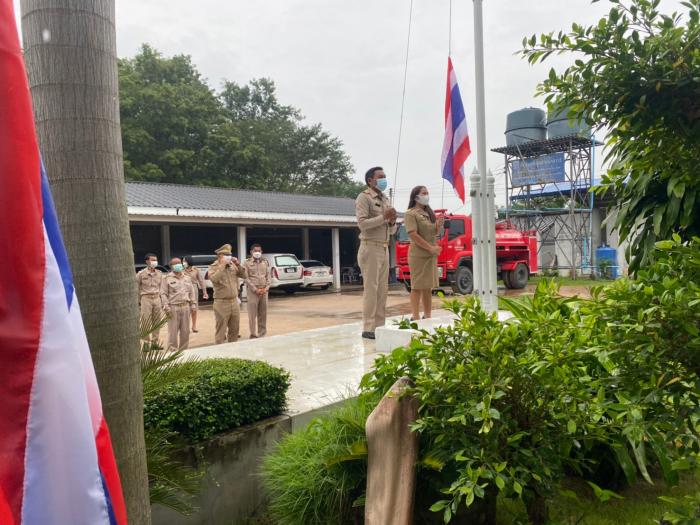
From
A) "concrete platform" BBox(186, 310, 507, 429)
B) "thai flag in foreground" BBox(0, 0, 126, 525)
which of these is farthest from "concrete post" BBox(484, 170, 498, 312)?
"thai flag in foreground" BBox(0, 0, 126, 525)

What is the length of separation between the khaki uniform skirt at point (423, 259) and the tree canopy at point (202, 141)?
25830 millimetres

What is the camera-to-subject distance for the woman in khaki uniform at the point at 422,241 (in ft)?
19.0

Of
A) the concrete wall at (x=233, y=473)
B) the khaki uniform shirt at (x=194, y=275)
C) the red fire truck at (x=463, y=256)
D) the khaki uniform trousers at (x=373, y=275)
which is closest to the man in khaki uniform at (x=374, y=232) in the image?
the khaki uniform trousers at (x=373, y=275)

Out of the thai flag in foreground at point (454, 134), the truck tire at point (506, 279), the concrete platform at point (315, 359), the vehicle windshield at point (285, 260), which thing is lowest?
the concrete platform at point (315, 359)

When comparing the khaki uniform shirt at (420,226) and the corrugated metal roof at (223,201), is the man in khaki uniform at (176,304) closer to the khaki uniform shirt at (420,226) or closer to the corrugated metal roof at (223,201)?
the khaki uniform shirt at (420,226)

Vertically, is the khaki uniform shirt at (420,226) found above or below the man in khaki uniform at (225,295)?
above

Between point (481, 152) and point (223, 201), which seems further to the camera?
point (223, 201)

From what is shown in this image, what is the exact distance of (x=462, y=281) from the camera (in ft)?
57.0

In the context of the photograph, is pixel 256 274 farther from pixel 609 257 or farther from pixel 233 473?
pixel 609 257

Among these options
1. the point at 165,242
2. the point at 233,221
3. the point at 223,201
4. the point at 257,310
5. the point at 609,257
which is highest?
the point at 223,201

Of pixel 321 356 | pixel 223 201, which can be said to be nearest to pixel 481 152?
pixel 321 356

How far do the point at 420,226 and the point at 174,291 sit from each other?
5.12 meters

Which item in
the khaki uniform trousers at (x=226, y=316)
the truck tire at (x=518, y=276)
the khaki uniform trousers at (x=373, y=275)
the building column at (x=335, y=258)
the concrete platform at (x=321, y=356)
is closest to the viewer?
the concrete platform at (x=321, y=356)

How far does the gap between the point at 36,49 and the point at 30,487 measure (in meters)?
1.24
